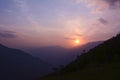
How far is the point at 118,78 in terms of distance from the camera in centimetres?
2288

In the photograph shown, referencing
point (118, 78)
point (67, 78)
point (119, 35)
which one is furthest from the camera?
point (119, 35)

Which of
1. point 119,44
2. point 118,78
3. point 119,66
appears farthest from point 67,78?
point 119,44

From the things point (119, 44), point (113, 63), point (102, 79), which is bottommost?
point (102, 79)

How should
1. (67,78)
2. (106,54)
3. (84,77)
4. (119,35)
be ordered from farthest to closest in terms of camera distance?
(119,35)
(106,54)
(67,78)
(84,77)

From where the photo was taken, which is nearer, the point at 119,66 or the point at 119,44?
the point at 119,66

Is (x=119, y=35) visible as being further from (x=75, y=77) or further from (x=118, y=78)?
(x=118, y=78)

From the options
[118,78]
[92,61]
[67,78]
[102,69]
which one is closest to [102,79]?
[118,78]

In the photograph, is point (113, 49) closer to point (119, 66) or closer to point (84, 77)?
point (119, 66)

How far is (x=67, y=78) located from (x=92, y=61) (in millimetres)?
5764

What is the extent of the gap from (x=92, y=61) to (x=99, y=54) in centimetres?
158

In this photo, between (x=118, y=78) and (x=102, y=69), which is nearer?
(x=118, y=78)

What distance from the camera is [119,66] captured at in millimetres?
27156

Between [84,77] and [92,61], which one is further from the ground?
[92,61]

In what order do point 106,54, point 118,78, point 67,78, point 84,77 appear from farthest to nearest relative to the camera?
point 106,54 < point 67,78 < point 84,77 < point 118,78
